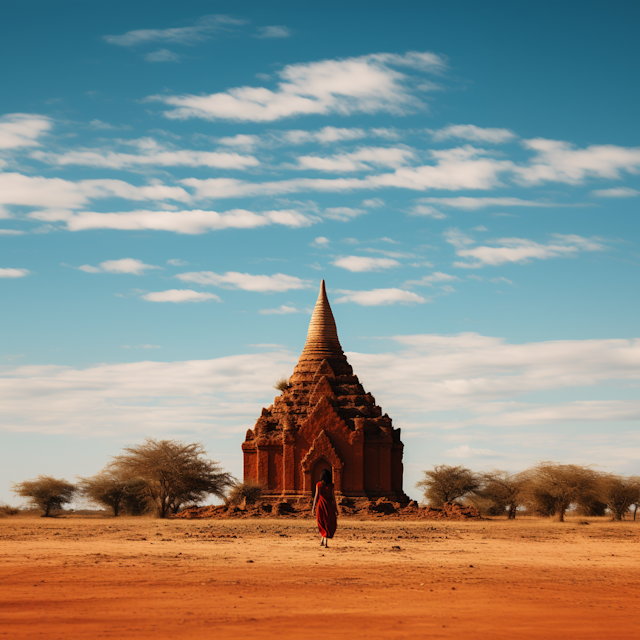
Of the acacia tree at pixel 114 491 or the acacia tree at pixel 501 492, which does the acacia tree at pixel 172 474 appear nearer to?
the acacia tree at pixel 114 491

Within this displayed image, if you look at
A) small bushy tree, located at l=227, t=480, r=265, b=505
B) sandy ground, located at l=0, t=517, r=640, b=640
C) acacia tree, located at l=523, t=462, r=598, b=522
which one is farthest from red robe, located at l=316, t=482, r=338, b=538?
acacia tree, located at l=523, t=462, r=598, b=522

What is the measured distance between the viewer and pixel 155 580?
12.5 metres

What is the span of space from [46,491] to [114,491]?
408 cm

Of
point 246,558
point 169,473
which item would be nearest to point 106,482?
point 169,473

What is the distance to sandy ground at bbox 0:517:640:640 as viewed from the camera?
350 inches

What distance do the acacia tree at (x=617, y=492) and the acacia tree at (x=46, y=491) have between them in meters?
30.2

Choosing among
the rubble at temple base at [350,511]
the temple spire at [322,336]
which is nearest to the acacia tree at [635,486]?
the rubble at temple base at [350,511]

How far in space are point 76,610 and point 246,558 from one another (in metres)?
7.00

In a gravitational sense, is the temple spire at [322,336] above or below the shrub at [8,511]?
above

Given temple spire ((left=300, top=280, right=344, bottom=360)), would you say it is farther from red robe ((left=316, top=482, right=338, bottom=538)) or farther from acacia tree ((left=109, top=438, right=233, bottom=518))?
red robe ((left=316, top=482, right=338, bottom=538))

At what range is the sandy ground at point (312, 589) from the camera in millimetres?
8898

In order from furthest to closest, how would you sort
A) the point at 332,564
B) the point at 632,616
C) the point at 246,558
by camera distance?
1. the point at 246,558
2. the point at 332,564
3. the point at 632,616

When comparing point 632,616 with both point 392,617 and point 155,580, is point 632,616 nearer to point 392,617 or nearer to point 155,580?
point 392,617

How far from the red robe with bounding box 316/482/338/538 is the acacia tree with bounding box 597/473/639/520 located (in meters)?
27.5
